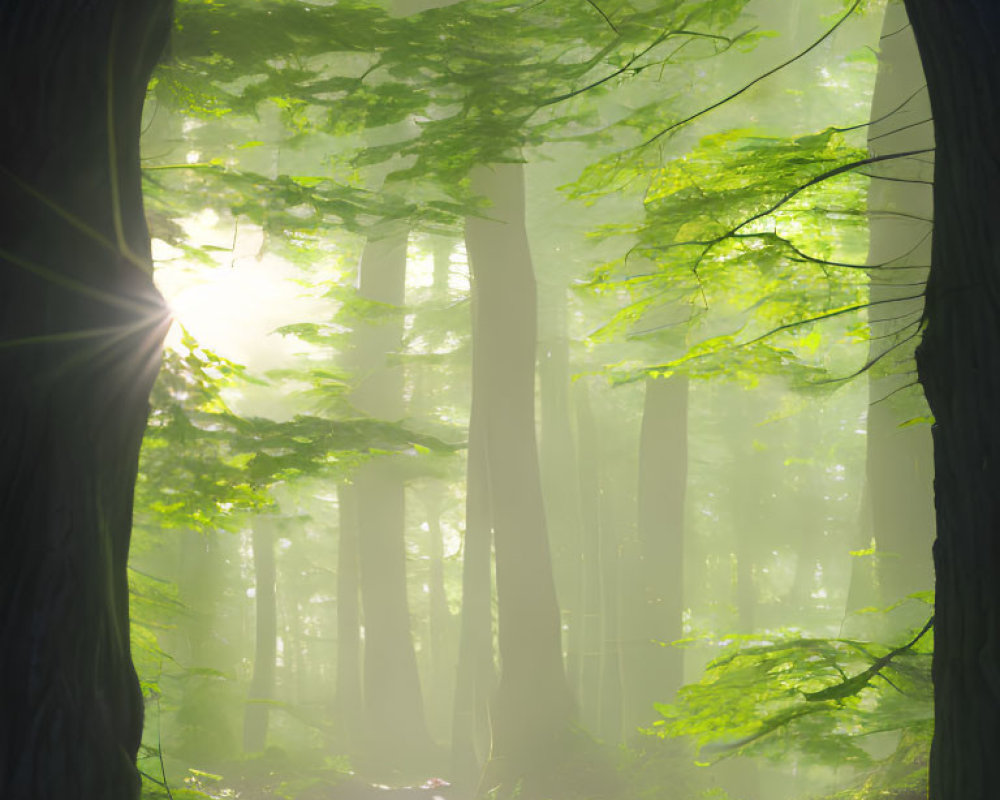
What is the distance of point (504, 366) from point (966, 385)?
30.0ft

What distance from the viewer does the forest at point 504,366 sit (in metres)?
2.75

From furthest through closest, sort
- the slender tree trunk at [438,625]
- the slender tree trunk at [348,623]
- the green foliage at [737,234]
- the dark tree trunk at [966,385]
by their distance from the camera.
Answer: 1. the slender tree trunk at [438,625]
2. the slender tree trunk at [348,623]
3. the green foliage at [737,234]
4. the dark tree trunk at [966,385]

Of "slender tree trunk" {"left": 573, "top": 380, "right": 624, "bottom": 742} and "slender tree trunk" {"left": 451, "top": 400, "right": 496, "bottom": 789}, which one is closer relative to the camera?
"slender tree trunk" {"left": 451, "top": 400, "right": 496, "bottom": 789}

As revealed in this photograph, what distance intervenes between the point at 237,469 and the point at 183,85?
378 centimetres

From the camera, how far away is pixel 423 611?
37781 mm

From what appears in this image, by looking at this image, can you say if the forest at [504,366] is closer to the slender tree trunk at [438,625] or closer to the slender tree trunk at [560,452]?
the slender tree trunk at [560,452]

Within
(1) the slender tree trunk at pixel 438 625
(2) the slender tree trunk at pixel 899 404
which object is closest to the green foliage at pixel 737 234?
(2) the slender tree trunk at pixel 899 404

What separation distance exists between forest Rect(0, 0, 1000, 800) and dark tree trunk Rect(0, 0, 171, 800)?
1cm

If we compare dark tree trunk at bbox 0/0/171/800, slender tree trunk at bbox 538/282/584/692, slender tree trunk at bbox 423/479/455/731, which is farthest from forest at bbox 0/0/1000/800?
slender tree trunk at bbox 423/479/455/731

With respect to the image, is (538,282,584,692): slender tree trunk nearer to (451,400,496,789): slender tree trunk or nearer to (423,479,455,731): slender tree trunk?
(451,400,496,789): slender tree trunk

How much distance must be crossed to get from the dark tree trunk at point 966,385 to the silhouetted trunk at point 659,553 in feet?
41.5

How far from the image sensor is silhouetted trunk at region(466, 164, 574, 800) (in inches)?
432

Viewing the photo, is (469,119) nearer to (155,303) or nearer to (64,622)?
(155,303)

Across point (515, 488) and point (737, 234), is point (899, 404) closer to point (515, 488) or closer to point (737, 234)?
point (737, 234)
